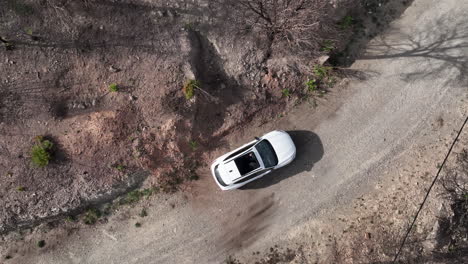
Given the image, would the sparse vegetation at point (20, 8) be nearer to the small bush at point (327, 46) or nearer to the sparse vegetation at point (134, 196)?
the sparse vegetation at point (134, 196)

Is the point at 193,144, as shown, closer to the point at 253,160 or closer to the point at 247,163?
the point at 247,163

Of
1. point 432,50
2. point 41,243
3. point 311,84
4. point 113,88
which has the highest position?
point 113,88

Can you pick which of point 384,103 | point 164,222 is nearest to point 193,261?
point 164,222

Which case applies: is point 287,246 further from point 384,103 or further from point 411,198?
point 384,103

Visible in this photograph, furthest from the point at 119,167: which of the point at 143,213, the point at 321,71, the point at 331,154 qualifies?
the point at 321,71

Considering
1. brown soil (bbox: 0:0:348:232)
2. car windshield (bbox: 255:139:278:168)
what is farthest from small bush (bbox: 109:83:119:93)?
car windshield (bbox: 255:139:278:168)

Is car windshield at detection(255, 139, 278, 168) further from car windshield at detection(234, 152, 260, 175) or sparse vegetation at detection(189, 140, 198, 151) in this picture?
sparse vegetation at detection(189, 140, 198, 151)
